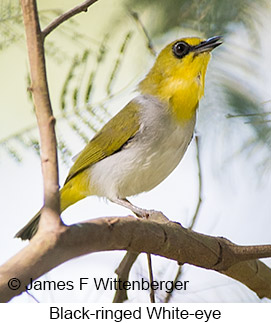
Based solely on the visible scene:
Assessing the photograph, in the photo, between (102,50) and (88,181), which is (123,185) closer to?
(88,181)

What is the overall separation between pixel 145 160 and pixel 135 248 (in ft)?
0.92

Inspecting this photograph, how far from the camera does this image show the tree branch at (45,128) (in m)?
0.62

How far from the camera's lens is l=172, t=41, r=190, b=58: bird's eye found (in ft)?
3.36

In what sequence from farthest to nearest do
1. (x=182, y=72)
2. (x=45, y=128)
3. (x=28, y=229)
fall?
(x=182, y=72)
(x=28, y=229)
(x=45, y=128)

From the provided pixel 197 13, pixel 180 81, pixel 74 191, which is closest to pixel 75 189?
pixel 74 191

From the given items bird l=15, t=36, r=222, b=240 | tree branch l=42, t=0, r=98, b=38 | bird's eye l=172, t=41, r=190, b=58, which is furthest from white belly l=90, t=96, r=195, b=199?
tree branch l=42, t=0, r=98, b=38

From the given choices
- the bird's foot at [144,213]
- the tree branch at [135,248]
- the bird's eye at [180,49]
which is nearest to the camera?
the tree branch at [135,248]

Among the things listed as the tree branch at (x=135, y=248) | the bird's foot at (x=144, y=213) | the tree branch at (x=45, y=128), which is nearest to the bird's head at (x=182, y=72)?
the bird's foot at (x=144, y=213)

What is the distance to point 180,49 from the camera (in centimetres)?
103

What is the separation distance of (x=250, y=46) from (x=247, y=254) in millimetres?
422

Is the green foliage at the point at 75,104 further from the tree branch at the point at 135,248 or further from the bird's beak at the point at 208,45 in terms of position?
the tree branch at the point at 135,248

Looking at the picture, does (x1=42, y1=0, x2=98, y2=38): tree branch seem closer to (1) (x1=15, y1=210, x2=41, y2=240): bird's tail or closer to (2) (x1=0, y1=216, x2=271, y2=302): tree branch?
(2) (x1=0, y1=216, x2=271, y2=302): tree branch

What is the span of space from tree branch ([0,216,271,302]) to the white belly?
0.19 metres

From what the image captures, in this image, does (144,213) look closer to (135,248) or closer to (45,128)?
(135,248)
